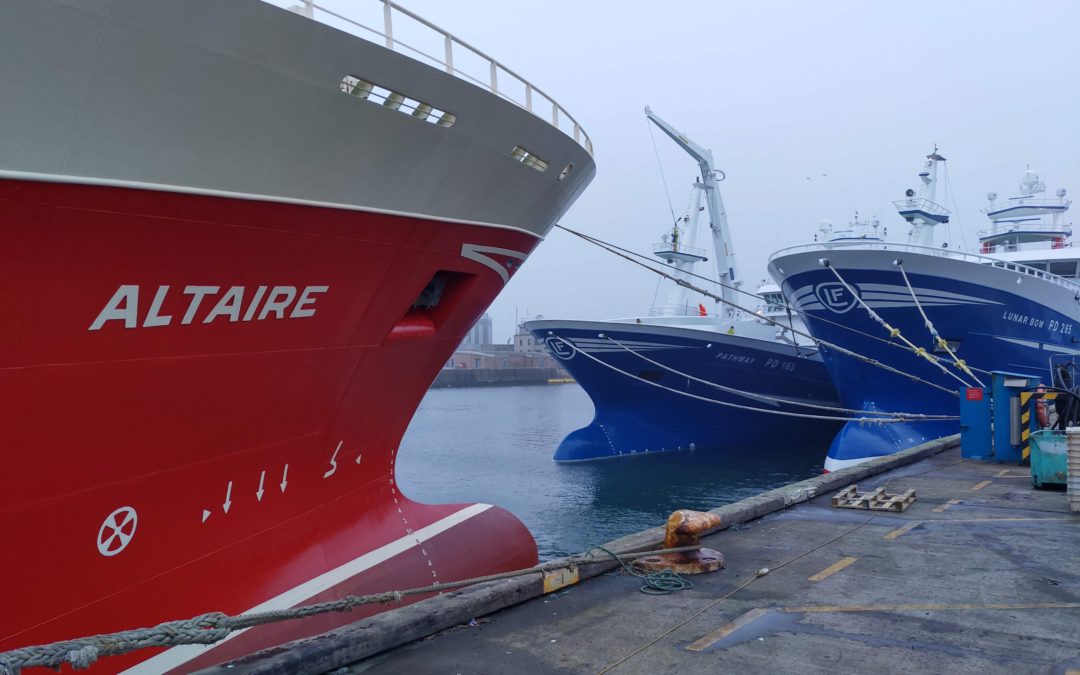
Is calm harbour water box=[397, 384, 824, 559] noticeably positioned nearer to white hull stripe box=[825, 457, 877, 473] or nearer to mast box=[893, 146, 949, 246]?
white hull stripe box=[825, 457, 877, 473]

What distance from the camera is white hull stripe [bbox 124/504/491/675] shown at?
4.66m

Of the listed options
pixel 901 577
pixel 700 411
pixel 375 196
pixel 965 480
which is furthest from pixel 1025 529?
pixel 700 411

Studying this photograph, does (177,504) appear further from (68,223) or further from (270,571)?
(68,223)

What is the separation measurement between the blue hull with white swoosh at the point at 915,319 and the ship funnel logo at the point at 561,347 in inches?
244

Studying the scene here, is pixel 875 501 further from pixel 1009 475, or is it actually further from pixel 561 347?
pixel 561 347

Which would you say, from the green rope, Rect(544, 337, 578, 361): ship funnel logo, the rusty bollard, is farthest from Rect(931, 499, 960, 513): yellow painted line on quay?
Rect(544, 337, 578, 361): ship funnel logo

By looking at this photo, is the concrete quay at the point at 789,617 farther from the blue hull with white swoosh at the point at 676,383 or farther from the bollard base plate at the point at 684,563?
the blue hull with white swoosh at the point at 676,383

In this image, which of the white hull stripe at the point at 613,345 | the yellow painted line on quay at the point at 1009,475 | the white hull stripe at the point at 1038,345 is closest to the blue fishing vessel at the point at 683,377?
the white hull stripe at the point at 613,345

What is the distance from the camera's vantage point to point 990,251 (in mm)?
28281

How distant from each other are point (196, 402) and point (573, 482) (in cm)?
1645

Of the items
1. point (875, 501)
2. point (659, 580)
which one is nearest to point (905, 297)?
point (875, 501)

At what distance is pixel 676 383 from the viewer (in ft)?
77.9

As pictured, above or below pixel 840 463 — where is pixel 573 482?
below

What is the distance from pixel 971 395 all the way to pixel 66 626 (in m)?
13.0
